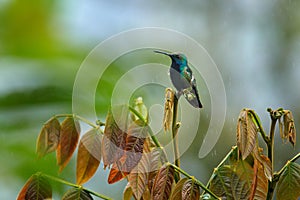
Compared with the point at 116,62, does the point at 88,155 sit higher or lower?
lower

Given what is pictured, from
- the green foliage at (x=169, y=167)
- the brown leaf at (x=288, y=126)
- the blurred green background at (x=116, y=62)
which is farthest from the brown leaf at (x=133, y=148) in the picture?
the blurred green background at (x=116, y=62)

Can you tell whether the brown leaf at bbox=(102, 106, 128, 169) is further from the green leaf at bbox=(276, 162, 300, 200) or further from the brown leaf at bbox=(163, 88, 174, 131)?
the green leaf at bbox=(276, 162, 300, 200)

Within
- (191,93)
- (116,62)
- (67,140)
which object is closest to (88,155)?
(67,140)

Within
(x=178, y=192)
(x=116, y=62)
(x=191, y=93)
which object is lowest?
(x=178, y=192)

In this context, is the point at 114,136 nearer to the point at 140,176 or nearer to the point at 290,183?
the point at 140,176

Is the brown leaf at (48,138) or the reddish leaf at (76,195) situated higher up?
the brown leaf at (48,138)

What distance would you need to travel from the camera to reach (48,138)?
542 millimetres

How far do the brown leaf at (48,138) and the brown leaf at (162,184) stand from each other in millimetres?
130

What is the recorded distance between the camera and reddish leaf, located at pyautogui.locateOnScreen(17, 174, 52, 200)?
1.66ft

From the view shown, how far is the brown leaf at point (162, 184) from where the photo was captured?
0.48 metres

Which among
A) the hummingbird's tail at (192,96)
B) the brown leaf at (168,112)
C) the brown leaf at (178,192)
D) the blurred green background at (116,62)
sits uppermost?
the blurred green background at (116,62)

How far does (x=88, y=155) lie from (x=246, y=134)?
0.17 meters

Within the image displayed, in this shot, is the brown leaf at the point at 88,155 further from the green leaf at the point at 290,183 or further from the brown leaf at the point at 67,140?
the green leaf at the point at 290,183

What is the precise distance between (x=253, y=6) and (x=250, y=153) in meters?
1.76
